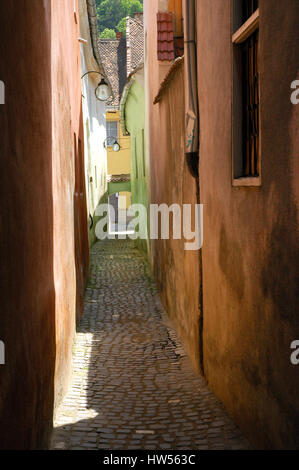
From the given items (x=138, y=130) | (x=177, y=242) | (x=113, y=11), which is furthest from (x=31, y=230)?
(x=113, y=11)

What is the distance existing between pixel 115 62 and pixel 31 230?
38.8 m

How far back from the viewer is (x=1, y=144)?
324cm

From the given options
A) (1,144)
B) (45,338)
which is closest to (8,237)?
(1,144)

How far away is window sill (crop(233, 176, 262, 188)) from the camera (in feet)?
14.2

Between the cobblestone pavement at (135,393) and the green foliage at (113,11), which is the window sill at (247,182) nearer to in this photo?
the cobblestone pavement at (135,393)

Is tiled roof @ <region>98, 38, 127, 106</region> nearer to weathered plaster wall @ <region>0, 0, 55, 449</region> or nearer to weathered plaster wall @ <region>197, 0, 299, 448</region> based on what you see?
weathered plaster wall @ <region>197, 0, 299, 448</region>

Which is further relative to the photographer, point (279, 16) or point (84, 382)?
point (84, 382)

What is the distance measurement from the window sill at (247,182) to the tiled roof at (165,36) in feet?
20.1

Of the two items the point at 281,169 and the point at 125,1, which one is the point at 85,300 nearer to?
the point at 281,169

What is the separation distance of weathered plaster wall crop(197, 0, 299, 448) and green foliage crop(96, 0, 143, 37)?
4858 cm

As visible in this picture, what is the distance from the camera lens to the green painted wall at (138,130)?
1880cm

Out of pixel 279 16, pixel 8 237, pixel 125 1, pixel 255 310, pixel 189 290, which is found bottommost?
pixel 189 290

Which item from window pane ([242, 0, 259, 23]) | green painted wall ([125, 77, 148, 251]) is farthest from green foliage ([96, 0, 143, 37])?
window pane ([242, 0, 259, 23])

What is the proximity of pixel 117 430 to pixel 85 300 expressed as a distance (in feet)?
20.5
